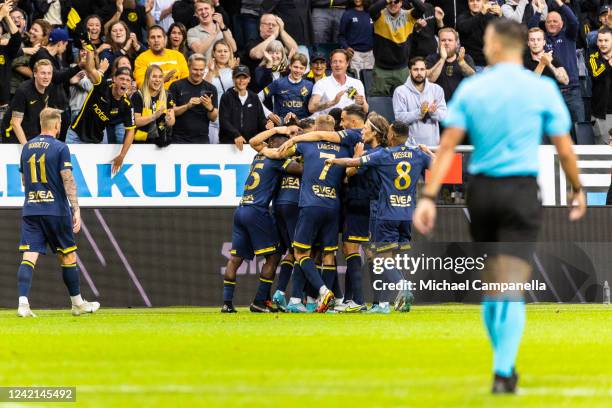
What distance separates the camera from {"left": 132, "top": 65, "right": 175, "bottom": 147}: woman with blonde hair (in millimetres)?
18250

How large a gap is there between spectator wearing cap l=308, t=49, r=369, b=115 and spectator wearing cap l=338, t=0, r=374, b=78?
1.51 meters

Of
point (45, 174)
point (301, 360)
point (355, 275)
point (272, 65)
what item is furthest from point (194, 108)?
point (301, 360)

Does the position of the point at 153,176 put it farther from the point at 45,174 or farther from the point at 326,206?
the point at 326,206

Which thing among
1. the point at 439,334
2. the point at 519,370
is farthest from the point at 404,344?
the point at 519,370

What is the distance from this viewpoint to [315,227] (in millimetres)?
15727

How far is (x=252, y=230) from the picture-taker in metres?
16.0

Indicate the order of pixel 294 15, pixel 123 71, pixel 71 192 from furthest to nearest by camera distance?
pixel 294 15
pixel 123 71
pixel 71 192

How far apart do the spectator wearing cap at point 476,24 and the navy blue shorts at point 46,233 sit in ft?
28.9

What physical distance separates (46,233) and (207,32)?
6138 mm

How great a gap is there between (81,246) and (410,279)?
4876 millimetres

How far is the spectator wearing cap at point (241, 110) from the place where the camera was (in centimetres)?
1873

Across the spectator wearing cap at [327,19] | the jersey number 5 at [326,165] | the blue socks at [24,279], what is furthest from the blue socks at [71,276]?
the spectator wearing cap at [327,19]

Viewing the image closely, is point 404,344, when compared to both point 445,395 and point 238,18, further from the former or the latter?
point 238,18

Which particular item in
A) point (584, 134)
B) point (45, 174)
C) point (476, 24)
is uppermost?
point (476, 24)
